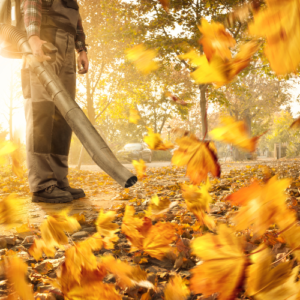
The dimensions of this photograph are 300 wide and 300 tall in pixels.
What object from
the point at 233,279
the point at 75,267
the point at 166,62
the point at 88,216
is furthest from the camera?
the point at 166,62

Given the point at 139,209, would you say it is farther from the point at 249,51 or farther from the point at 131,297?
the point at 249,51

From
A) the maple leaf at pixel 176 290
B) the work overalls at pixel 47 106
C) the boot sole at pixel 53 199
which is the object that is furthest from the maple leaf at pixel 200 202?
the work overalls at pixel 47 106

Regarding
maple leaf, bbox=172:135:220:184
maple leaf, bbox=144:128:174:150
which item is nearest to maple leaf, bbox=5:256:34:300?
maple leaf, bbox=172:135:220:184

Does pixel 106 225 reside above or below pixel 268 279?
below

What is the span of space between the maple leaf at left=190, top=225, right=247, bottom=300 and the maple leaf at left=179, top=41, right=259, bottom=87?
1.99 feet

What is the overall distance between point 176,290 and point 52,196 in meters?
1.71

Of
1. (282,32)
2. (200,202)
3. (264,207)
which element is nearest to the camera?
(282,32)

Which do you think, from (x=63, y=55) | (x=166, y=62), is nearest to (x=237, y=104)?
(x=166, y=62)

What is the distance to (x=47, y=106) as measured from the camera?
7.97ft

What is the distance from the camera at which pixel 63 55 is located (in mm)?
2555

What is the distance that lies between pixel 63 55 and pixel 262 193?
2266mm

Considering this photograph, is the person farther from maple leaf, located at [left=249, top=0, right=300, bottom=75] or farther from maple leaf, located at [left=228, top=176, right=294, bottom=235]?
maple leaf, located at [left=249, top=0, right=300, bottom=75]

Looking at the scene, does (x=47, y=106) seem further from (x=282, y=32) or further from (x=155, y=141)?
(x=282, y=32)

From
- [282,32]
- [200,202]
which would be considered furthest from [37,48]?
[282,32]
